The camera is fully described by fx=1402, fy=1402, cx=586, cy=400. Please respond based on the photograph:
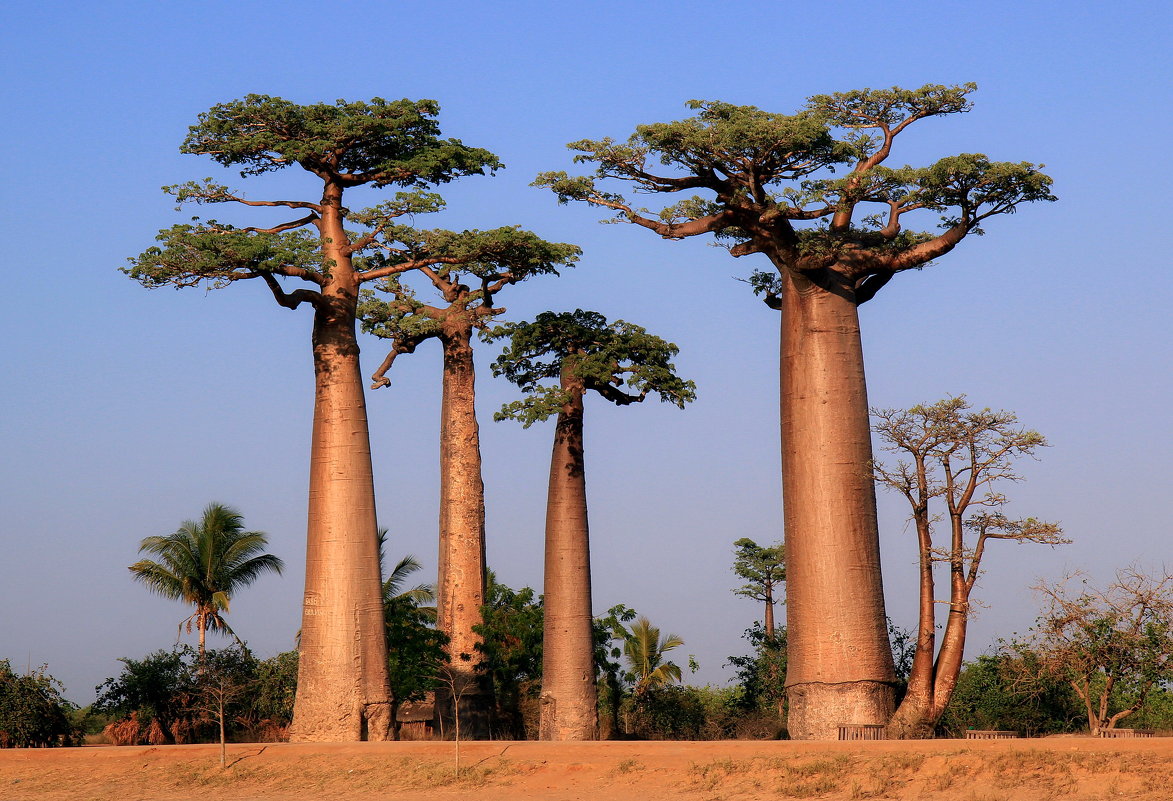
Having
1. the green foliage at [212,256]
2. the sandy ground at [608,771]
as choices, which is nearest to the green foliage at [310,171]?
the green foliage at [212,256]

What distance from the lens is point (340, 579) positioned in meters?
20.2

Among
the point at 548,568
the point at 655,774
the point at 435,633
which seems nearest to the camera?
the point at 655,774

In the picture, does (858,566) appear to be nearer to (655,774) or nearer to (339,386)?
(655,774)

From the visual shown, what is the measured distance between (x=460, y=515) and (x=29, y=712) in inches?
320

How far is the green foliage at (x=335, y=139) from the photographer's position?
2142 cm

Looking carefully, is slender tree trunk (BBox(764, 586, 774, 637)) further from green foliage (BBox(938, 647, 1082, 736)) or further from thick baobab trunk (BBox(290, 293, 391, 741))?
thick baobab trunk (BBox(290, 293, 391, 741))

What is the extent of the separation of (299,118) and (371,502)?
6.04 m

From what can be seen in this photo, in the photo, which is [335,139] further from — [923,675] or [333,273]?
[923,675]

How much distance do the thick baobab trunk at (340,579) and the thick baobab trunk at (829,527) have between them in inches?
237

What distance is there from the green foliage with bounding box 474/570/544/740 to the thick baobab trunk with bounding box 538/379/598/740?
257 centimetres

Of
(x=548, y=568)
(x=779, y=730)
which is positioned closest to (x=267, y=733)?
(x=548, y=568)

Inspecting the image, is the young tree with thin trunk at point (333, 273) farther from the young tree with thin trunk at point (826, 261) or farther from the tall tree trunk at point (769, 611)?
the tall tree trunk at point (769, 611)

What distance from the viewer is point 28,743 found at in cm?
2109

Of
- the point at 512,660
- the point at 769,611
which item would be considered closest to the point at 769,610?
the point at 769,611
